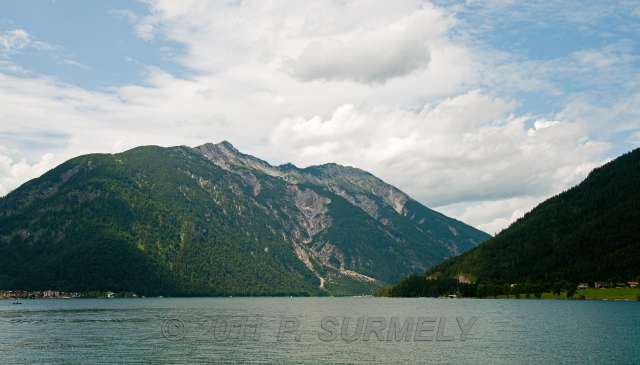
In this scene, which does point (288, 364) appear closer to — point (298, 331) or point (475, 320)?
point (298, 331)

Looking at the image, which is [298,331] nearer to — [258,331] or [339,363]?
[258,331]

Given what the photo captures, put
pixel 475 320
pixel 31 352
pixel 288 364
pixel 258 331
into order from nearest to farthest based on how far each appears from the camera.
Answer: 1. pixel 288 364
2. pixel 31 352
3. pixel 258 331
4. pixel 475 320

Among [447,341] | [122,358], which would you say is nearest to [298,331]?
[447,341]

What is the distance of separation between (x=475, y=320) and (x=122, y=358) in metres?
116

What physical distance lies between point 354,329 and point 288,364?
2513 inches

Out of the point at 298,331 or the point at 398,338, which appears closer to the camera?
the point at 398,338

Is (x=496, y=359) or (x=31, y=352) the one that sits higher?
(x=496, y=359)

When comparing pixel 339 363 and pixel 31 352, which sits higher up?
pixel 339 363

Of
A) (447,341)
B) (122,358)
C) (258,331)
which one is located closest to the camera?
(122,358)

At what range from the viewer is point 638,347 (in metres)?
110

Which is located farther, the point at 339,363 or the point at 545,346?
the point at 545,346

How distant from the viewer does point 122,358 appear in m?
104

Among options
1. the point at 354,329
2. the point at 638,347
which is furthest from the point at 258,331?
the point at 638,347

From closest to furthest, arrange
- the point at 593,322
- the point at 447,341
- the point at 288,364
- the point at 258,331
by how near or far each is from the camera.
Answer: the point at 288,364 → the point at 447,341 → the point at 258,331 → the point at 593,322
